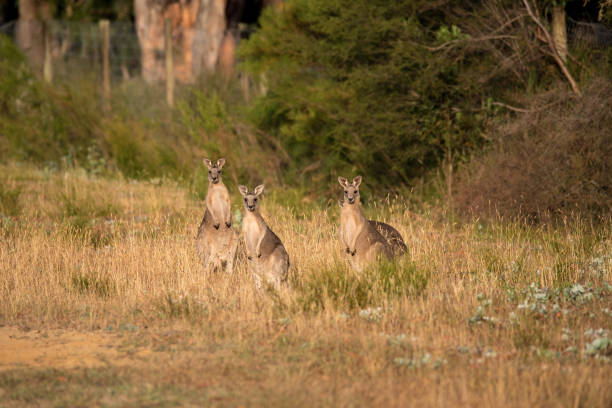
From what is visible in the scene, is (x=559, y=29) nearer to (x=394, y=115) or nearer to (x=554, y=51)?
(x=554, y=51)

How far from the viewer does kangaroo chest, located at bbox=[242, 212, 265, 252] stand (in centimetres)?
809

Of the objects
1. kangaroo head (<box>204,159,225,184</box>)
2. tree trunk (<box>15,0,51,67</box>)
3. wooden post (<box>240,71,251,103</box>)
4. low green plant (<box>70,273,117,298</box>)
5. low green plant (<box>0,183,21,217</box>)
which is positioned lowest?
low green plant (<box>0,183,21,217</box>)

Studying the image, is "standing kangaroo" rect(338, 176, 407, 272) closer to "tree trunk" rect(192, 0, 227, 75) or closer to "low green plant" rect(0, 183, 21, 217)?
"low green plant" rect(0, 183, 21, 217)

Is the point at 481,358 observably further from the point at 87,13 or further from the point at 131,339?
the point at 87,13

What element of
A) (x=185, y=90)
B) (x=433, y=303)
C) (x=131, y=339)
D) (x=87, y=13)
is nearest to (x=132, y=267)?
(x=131, y=339)

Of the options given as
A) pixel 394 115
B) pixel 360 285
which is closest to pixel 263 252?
pixel 360 285

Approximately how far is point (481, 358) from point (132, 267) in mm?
4622

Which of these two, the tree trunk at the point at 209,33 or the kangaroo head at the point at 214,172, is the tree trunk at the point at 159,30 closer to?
the tree trunk at the point at 209,33

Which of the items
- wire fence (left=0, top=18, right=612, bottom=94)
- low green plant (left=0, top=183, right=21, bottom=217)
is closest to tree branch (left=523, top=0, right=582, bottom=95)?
wire fence (left=0, top=18, right=612, bottom=94)

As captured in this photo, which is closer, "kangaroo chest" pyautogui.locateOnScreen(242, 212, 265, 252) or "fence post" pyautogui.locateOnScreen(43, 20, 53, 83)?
"kangaroo chest" pyautogui.locateOnScreen(242, 212, 265, 252)

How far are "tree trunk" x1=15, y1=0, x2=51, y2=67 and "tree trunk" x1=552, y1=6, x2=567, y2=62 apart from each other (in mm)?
18167

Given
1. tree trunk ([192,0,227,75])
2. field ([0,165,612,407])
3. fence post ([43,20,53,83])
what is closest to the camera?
field ([0,165,612,407])

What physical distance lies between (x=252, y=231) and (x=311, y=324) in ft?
4.59

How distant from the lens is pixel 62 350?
6723 mm
